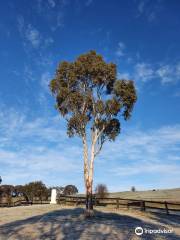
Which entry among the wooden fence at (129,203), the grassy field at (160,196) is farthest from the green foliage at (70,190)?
the wooden fence at (129,203)

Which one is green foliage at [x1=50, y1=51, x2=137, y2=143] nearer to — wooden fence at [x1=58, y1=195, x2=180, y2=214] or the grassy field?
wooden fence at [x1=58, y1=195, x2=180, y2=214]

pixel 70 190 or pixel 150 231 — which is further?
pixel 70 190

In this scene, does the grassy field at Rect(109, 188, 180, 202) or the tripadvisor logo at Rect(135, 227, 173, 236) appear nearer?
the tripadvisor logo at Rect(135, 227, 173, 236)

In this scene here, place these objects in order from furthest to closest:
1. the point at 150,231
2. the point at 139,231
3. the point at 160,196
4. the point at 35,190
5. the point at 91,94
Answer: the point at 35,190 → the point at 160,196 → the point at 91,94 → the point at 150,231 → the point at 139,231

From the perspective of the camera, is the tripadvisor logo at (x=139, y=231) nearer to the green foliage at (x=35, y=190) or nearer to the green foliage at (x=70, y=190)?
the green foliage at (x=35, y=190)

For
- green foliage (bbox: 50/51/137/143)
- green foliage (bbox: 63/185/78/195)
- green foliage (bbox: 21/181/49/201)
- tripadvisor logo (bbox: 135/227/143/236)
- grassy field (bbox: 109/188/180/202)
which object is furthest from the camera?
green foliage (bbox: 63/185/78/195)

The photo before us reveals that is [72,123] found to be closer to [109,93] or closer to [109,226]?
[109,93]

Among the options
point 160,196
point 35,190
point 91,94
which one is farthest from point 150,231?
point 35,190

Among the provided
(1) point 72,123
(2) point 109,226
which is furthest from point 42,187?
(2) point 109,226

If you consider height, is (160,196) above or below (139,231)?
above

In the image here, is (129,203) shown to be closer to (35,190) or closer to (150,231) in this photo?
(150,231)

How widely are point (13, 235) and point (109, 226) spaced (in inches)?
239

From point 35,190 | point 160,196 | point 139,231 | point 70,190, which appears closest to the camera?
point 139,231

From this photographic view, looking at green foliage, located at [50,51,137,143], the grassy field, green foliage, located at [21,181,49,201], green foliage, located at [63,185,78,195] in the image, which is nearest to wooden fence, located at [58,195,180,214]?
green foliage, located at [50,51,137,143]
